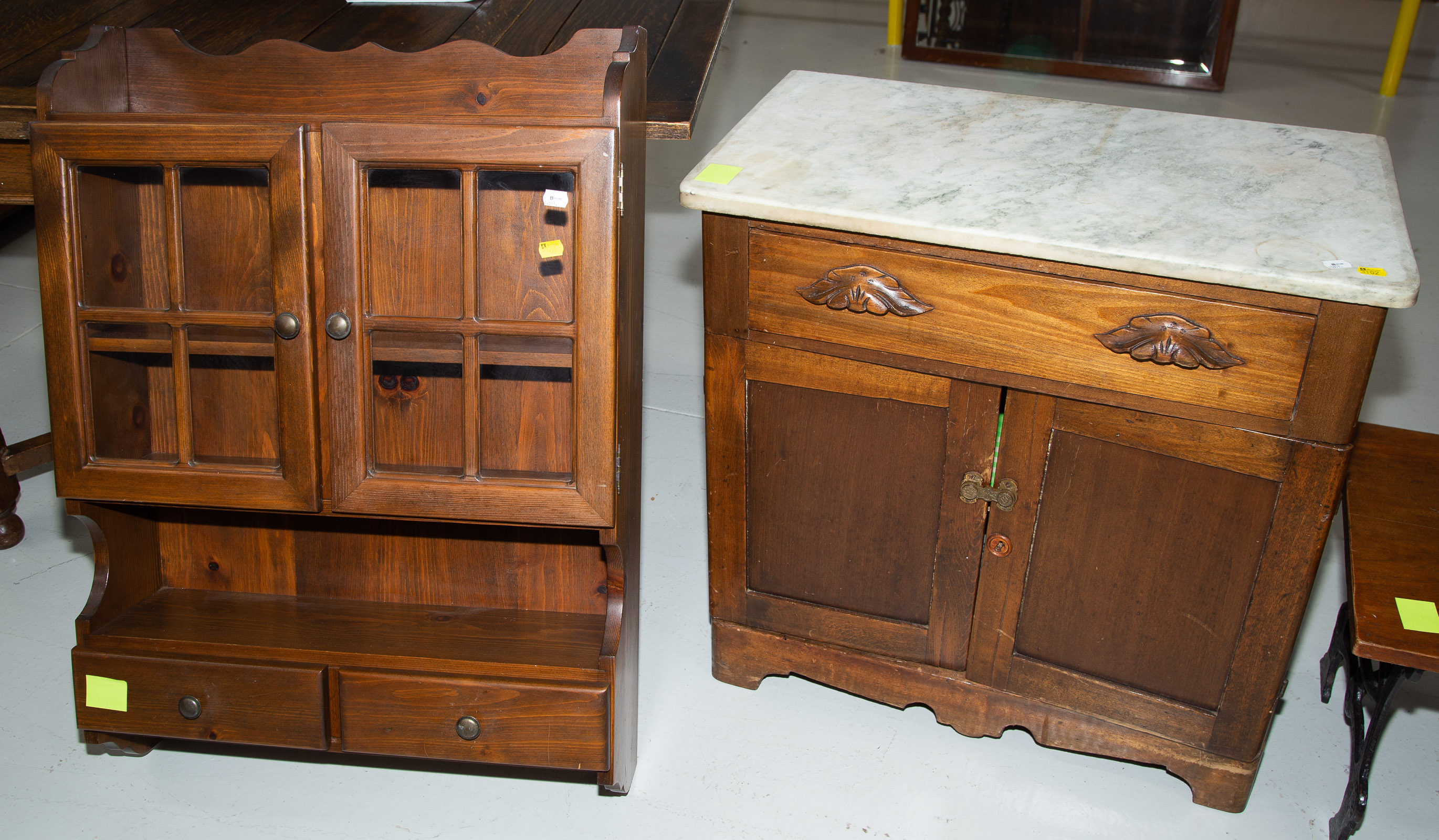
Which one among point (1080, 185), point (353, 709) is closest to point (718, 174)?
point (1080, 185)

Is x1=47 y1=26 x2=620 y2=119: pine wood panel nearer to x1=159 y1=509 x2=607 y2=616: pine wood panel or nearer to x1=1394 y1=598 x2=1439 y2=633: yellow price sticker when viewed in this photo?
x1=159 y1=509 x2=607 y2=616: pine wood panel

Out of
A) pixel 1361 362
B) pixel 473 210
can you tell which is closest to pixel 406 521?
pixel 473 210

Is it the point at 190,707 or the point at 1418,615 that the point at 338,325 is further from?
the point at 1418,615

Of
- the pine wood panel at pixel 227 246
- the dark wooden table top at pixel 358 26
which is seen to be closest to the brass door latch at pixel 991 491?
the dark wooden table top at pixel 358 26

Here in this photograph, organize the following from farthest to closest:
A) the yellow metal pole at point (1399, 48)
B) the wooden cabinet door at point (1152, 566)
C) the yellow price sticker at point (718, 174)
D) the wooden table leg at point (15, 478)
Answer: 1. the yellow metal pole at point (1399, 48)
2. the wooden table leg at point (15, 478)
3. the yellow price sticker at point (718, 174)
4. the wooden cabinet door at point (1152, 566)

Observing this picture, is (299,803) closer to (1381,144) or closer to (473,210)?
(473,210)

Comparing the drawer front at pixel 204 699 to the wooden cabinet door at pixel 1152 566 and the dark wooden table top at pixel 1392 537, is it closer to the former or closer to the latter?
the wooden cabinet door at pixel 1152 566

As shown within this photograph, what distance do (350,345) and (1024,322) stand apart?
1.01m

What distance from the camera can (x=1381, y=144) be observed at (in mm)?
2051

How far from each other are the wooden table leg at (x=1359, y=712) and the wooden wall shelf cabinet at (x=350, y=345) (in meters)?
1.24

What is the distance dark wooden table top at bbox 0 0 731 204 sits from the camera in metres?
2.05

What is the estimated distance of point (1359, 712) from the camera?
209 cm

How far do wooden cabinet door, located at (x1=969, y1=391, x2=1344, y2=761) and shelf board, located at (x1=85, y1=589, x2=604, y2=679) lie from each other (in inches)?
29.3

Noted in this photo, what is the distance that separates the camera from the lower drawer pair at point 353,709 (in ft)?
6.13
